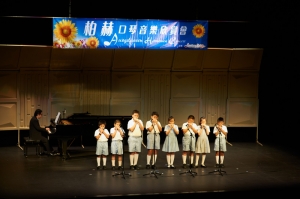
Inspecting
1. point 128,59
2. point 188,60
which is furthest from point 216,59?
point 128,59

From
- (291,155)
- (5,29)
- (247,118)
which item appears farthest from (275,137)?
(5,29)

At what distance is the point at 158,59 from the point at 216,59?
6.10 ft

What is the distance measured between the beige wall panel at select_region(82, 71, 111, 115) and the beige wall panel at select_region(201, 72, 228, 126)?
312 centimetres

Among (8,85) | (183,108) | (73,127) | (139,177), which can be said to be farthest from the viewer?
(183,108)

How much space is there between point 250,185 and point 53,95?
7.30 metres

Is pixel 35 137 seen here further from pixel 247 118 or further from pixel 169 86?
pixel 247 118

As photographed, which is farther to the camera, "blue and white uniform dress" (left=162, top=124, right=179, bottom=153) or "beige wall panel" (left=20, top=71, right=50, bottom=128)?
"beige wall panel" (left=20, top=71, right=50, bottom=128)

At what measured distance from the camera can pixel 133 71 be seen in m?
17.6

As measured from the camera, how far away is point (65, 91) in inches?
679

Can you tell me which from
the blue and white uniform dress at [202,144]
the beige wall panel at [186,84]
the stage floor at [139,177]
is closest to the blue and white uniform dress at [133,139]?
the stage floor at [139,177]

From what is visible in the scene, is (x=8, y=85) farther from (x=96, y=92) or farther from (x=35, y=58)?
(x=96, y=92)

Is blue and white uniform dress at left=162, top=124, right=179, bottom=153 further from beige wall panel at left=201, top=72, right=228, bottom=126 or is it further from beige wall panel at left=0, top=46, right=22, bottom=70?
beige wall panel at left=0, top=46, right=22, bottom=70

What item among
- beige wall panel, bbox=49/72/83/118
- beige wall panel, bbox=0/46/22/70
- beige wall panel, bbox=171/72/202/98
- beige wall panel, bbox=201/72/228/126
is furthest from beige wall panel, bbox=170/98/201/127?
beige wall panel, bbox=0/46/22/70

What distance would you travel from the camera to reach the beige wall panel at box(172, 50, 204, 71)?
17625 millimetres
